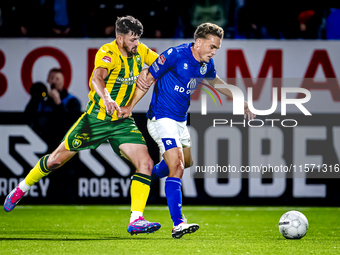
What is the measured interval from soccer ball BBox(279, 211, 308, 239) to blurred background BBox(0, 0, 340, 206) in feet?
10.4

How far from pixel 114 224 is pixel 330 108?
360cm

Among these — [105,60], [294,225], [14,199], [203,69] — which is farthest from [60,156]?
[294,225]

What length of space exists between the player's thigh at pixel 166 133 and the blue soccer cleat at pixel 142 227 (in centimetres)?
60

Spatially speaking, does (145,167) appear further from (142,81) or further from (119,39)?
(119,39)

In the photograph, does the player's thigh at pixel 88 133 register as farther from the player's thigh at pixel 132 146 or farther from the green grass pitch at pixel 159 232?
the green grass pitch at pixel 159 232

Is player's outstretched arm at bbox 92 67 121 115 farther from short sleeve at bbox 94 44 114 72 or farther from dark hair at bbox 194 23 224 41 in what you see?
dark hair at bbox 194 23 224 41

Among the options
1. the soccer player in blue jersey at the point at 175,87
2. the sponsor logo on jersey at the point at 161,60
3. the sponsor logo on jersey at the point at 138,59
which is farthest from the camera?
the sponsor logo on jersey at the point at 138,59

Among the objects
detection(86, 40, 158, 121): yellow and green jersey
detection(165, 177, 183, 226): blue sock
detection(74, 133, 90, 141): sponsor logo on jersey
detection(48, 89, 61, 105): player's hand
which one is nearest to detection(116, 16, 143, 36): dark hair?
detection(86, 40, 158, 121): yellow and green jersey

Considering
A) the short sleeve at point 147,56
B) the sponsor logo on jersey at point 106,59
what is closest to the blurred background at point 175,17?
Result: the short sleeve at point 147,56

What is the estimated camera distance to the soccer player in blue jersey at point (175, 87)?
14.9 ft

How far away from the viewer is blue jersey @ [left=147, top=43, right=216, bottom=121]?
15.3 ft

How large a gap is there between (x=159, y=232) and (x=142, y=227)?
706mm

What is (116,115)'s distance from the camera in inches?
195

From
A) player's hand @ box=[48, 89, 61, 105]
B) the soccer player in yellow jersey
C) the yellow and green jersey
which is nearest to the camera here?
the soccer player in yellow jersey
